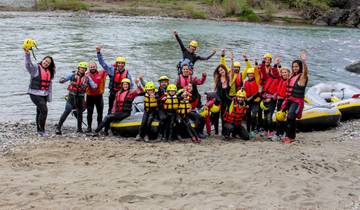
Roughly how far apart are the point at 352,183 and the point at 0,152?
565cm

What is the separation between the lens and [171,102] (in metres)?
8.93

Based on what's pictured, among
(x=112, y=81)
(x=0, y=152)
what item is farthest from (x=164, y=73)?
(x=0, y=152)

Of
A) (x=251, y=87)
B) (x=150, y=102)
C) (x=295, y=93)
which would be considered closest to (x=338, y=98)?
(x=251, y=87)

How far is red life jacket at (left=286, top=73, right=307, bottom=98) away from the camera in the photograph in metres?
8.39

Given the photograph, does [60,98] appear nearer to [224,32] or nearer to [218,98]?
[218,98]

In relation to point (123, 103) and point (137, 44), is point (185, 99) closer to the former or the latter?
point (123, 103)

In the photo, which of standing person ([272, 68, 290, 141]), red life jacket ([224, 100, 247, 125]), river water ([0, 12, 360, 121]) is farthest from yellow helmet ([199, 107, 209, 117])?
river water ([0, 12, 360, 121])

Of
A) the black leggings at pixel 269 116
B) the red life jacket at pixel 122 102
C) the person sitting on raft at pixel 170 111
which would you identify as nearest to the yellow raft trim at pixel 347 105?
the black leggings at pixel 269 116

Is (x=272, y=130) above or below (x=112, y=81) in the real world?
below

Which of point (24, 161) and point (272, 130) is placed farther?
point (272, 130)

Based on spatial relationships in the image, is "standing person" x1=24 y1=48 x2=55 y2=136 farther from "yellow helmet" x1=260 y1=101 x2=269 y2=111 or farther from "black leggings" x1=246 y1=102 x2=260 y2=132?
"yellow helmet" x1=260 y1=101 x2=269 y2=111

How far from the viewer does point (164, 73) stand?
18.7 meters

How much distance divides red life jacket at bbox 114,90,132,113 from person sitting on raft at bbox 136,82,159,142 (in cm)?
46

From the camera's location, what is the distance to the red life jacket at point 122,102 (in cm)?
927
